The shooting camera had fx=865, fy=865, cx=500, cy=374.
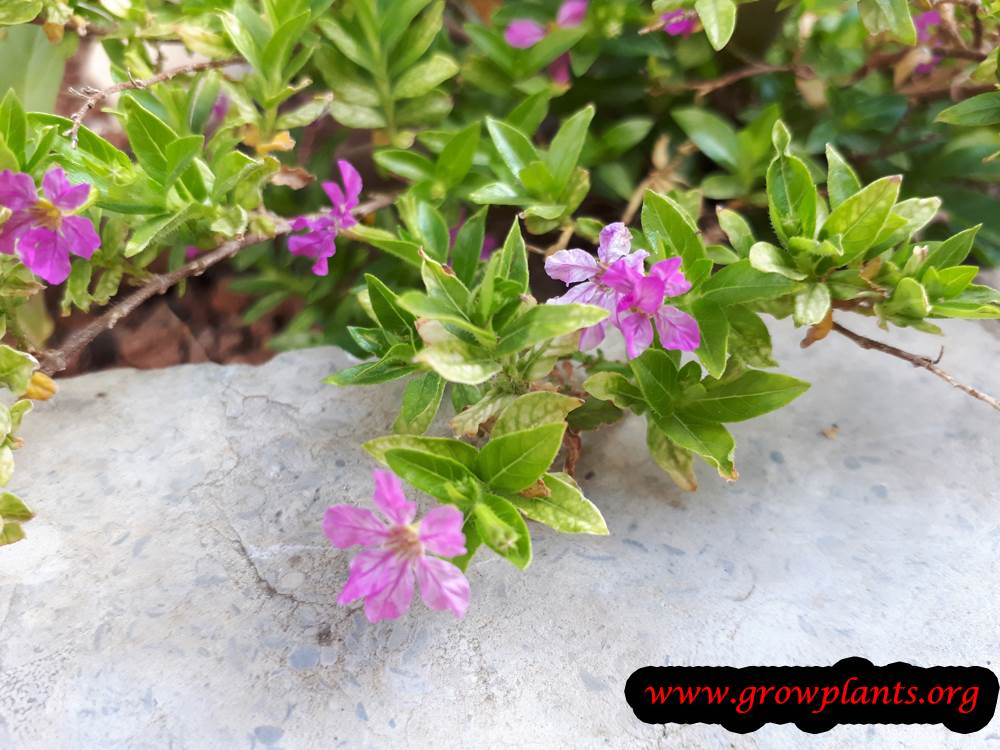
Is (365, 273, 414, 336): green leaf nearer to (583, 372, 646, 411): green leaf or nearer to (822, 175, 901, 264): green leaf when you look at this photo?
(583, 372, 646, 411): green leaf

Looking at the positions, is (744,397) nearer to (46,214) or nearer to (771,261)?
(771,261)

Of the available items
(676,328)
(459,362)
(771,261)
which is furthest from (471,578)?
(771,261)

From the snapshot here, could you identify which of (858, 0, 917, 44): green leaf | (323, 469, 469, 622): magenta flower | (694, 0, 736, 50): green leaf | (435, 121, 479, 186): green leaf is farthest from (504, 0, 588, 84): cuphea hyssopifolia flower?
(323, 469, 469, 622): magenta flower

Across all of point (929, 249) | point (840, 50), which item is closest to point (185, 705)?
point (929, 249)

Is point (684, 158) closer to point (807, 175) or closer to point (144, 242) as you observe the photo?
point (807, 175)

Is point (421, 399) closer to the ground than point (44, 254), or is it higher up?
closer to the ground
